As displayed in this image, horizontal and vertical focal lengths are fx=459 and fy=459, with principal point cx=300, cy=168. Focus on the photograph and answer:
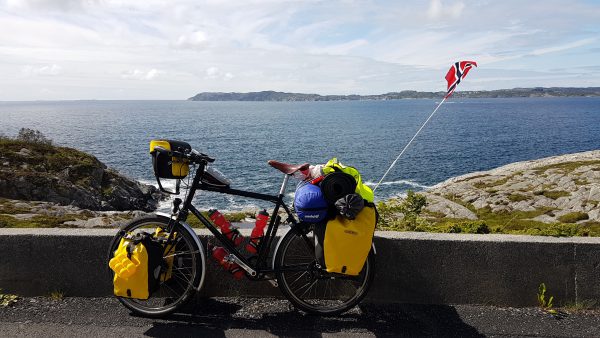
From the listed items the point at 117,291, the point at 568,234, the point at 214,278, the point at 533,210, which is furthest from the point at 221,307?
the point at 533,210

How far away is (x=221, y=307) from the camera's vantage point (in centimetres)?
518

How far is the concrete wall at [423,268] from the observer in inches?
201

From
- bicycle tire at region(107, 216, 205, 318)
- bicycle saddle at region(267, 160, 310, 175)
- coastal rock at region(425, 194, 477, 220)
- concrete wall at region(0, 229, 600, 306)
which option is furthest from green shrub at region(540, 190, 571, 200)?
bicycle tire at region(107, 216, 205, 318)

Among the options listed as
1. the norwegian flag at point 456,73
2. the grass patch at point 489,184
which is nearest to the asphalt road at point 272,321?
the norwegian flag at point 456,73

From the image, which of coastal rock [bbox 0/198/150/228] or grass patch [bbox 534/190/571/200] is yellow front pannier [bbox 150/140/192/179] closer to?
coastal rock [bbox 0/198/150/228]

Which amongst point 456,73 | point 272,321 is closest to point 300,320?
point 272,321

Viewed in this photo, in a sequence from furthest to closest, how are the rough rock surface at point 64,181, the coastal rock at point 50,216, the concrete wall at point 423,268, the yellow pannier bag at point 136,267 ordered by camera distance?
1. the rough rock surface at point 64,181
2. the coastal rock at point 50,216
3. the concrete wall at point 423,268
4. the yellow pannier bag at point 136,267

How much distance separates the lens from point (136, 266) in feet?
15.4

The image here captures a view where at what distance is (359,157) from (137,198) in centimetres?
3917

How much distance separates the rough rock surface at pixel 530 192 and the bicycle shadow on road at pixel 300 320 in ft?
118

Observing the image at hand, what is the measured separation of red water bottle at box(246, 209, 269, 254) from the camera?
16.4 ft

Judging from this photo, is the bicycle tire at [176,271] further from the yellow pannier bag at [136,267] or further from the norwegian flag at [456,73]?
the norwegian flag at [456,73]

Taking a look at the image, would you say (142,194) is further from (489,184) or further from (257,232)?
(257,232)

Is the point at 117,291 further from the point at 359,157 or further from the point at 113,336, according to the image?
the point at 359,157
